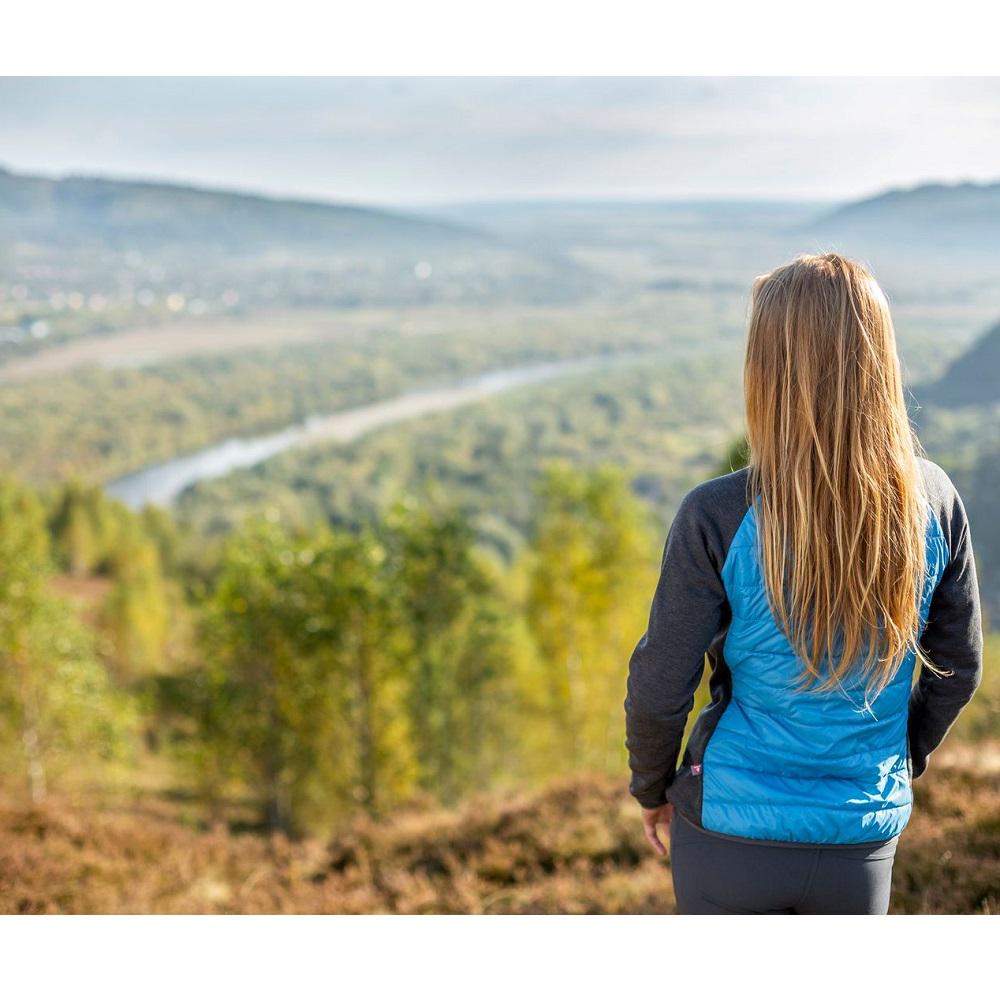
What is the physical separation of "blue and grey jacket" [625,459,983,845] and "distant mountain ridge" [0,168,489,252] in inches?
1093

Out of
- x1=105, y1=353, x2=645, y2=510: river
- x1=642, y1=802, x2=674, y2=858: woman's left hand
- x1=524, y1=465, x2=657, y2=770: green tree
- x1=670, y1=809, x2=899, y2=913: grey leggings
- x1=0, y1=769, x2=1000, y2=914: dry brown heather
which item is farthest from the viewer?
x1=105, y1=353, x2=645, y2=510: river

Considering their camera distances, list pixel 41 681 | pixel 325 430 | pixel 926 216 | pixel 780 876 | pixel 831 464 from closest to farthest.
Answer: pixel 831 464, pixel 780 876, pixel 41 681, pixel 926 216, pixel 325 430

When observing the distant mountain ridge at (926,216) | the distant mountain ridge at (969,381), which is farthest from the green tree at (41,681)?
the distant mountain ridge at (969,381)

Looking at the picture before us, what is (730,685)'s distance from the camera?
1339 mm

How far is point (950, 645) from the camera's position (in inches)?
53.9

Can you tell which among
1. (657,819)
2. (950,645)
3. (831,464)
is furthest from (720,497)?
(657,819)

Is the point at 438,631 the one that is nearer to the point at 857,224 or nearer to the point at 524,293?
the point at 857,224

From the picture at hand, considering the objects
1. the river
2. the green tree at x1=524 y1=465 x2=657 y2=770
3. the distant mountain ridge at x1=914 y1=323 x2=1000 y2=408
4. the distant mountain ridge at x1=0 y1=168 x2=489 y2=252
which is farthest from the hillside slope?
the river

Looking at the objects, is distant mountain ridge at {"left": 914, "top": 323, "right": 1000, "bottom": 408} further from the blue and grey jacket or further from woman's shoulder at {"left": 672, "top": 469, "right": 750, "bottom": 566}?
woman's shoulder at {"left": 672, "top": 469, "right": 750, "bottom": 566}

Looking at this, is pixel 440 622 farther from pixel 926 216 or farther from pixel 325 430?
pixel 325 430

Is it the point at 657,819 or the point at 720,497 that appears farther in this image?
the point at 657,819

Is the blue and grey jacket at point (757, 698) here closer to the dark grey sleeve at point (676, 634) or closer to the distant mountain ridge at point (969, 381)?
the dark grey sleeve at point (676, 634)

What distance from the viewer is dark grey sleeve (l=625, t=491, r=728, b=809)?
1234 millimetres

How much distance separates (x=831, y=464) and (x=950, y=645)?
421 millimetres
